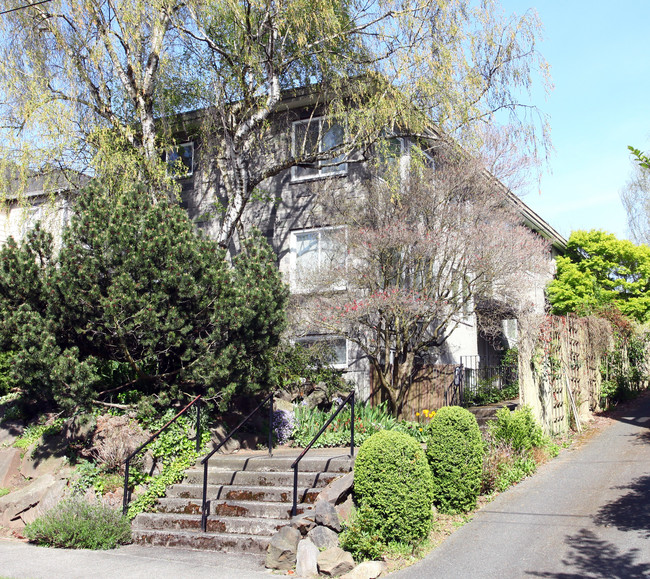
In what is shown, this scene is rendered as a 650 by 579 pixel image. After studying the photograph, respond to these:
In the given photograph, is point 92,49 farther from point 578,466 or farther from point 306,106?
point 578,466

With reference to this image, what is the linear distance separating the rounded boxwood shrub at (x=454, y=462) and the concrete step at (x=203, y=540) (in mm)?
2362

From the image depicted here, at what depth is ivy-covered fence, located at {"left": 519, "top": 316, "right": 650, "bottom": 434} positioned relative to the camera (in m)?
12.0

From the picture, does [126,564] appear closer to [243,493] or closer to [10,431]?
[243,493]

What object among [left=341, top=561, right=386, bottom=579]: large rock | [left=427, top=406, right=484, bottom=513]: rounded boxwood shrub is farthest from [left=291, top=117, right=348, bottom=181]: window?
[left=341, top=561, right=386, bottom=579]: large rock

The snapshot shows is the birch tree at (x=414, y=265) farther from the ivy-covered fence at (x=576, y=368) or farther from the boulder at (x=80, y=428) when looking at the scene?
the boulder at (x=80, y=428)

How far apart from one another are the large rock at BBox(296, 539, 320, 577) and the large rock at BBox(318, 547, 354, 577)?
0.07 meters

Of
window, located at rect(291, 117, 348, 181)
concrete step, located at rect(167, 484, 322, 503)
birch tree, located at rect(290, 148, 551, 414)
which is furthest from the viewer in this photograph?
window, located at rect(291, 117, 348, 181)

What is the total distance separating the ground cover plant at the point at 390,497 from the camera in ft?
24.2

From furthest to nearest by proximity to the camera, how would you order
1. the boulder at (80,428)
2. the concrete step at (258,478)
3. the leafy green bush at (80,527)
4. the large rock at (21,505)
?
1. the boulder at (80,428)
2. the large rock at (21,505)
3. the concrete step at (258,478)
4. the leafy green bush at (80,527)

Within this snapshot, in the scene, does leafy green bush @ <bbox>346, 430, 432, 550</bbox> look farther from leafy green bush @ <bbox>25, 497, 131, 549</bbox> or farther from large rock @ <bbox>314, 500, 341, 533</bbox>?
leafy green bush @ <bbox>25, 497, 131, 549</bbox>

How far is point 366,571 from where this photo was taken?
6727 millimetres

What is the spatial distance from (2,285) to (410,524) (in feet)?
22.6

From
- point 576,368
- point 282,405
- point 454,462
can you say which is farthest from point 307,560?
point 576,368

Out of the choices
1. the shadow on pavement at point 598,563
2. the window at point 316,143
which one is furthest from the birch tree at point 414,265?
the shadow on pavement at point 598,563
